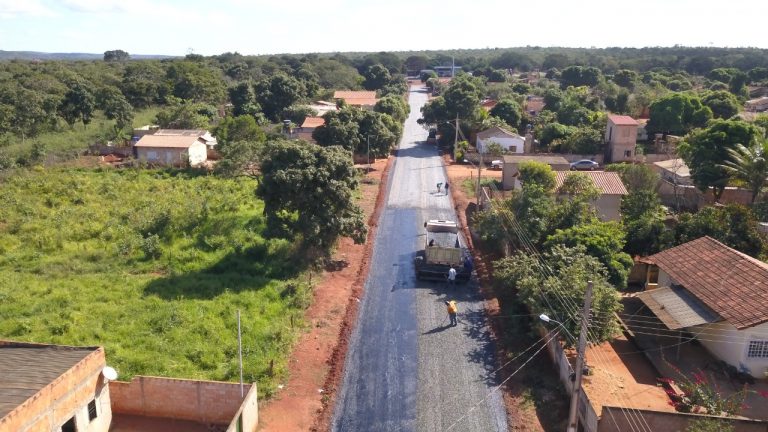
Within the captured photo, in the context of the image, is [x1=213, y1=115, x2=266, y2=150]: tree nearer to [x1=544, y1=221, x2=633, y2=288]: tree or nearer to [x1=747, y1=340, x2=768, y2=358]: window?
[x1=544, y1=221, x2=633, y2=288]: tree

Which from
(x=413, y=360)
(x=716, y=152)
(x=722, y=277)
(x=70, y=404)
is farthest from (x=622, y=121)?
(x=70, y=404)

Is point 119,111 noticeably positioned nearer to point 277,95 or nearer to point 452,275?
point 277,95

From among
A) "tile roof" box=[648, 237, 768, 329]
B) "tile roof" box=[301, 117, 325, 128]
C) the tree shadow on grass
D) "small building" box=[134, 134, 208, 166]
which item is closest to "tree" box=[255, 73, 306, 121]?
"tile roof" box=[301, 117, 325, 128]

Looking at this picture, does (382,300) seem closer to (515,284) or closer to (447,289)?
(447,289)

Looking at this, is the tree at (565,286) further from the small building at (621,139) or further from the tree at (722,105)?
the tree at (722,105)

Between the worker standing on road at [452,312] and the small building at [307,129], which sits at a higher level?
the small building at [307,129]

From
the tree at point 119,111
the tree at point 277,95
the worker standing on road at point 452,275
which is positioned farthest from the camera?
the tree at point 277,95

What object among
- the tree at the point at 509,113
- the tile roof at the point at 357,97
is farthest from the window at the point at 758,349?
the tile roof at the point at 357,97
